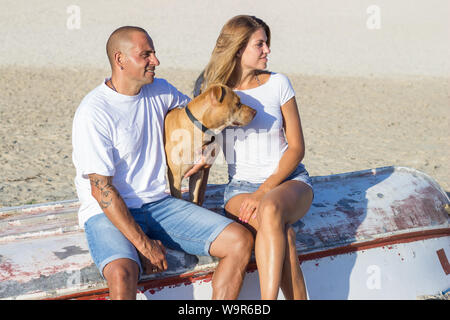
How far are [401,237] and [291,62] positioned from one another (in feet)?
45.9

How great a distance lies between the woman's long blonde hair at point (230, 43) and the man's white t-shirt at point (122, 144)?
0.47 m

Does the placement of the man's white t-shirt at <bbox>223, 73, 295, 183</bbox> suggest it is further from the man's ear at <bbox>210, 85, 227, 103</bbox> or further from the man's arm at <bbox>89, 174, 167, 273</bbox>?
the man's arm at <bbox>89, 174, 167, 273</bbox>

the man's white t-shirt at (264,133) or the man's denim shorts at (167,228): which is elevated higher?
the man's white t-shirt at (264,133)

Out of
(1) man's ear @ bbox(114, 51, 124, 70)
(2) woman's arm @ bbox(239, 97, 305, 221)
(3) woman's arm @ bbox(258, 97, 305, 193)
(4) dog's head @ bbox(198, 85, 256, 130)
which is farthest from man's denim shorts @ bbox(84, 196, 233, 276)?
(1) man's ear @ bbox(114, 51, 124, 70)

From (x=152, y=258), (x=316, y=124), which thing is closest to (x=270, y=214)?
(x=152, y=258)

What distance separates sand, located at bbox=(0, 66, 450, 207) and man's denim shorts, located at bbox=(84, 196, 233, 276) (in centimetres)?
313

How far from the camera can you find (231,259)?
3.00 meters

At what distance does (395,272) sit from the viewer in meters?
3.79

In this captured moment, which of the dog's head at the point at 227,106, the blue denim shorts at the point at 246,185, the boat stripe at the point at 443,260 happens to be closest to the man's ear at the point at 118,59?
the dog's head at the point at 227,106

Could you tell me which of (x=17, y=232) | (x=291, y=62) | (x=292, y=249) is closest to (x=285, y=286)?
(x=292, y=249)

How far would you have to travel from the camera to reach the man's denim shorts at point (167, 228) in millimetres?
2924

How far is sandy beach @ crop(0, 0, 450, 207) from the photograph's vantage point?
7730 mm

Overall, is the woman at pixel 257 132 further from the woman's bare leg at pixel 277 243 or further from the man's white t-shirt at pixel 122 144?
the man's white t-shirt at pixel 122 144

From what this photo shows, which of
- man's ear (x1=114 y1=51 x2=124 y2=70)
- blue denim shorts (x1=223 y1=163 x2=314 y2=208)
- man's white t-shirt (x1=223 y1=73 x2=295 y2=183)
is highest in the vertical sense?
man's ear (x1=114 y1=51 x2=124 y2=70)
